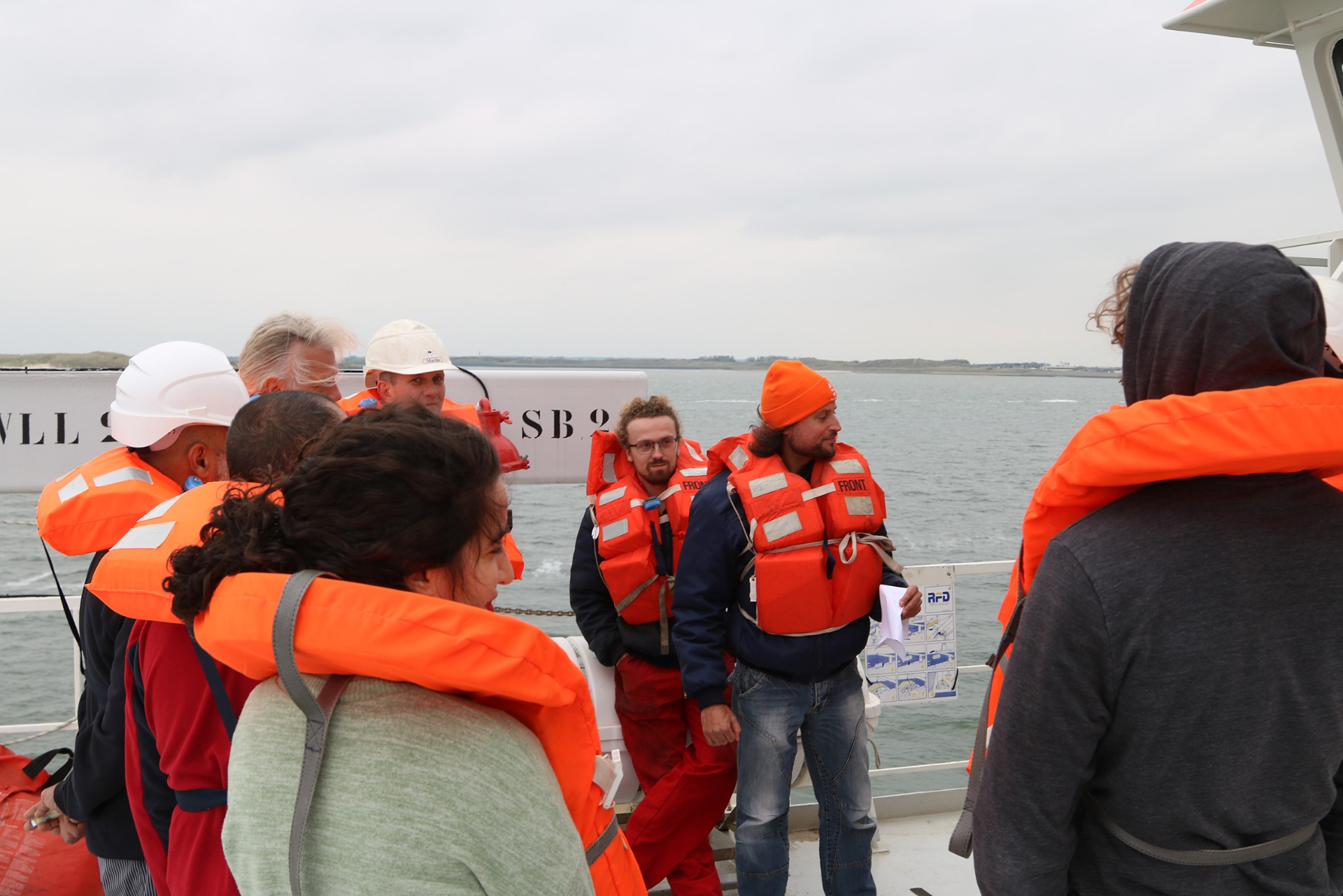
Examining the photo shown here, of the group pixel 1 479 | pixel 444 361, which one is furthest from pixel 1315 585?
pixel 1 479

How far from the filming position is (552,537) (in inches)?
788

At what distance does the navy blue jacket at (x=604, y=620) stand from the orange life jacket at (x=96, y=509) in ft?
4.42

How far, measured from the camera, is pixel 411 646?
2.98ft

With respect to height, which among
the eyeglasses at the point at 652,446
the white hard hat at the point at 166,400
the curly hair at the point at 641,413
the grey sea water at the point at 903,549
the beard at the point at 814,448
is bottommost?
the grey sea water at the point at 903,549

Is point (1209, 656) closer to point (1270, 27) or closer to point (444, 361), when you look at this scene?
point (444, 361)

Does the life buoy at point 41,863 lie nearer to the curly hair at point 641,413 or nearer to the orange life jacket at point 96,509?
the orange life jacket at point 96,509

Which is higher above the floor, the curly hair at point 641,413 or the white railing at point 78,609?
the curly hair at point 641,413

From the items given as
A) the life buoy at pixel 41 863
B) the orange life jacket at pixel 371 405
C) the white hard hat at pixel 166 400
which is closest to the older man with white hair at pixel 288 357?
the orange life jacket at pixel 371 405

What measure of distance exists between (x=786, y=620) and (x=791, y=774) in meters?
0.53

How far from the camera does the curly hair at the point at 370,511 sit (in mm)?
1002

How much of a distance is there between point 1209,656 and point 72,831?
6.80ft

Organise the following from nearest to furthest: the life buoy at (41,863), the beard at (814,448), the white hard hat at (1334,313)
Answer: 1. the white hard hat at (1334,313)
2. the life buoy at (41,863)
3. the beard at (814,448)

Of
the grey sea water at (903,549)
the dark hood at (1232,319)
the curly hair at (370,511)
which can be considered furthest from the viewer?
the grey sea water at (903,549)

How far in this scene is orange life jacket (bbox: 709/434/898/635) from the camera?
2580 millimetres
